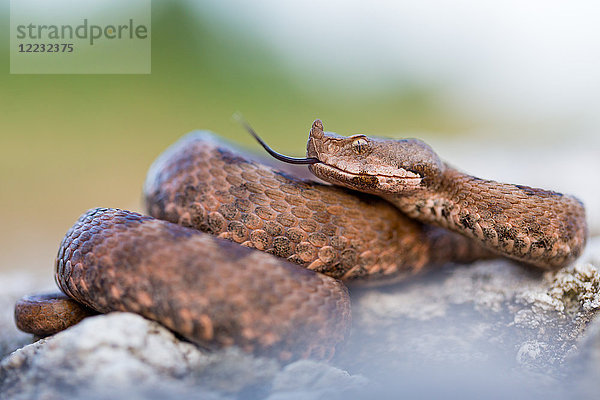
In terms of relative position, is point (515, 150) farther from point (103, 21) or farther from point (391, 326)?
point (103, 21)

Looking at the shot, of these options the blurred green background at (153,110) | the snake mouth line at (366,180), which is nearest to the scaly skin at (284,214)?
the snake mouth line at (366,180)

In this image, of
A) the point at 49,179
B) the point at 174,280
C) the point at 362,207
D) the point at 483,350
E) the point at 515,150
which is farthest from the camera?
the point at 49,179

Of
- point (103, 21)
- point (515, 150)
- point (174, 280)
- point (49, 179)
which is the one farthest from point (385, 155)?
point (49, 179)

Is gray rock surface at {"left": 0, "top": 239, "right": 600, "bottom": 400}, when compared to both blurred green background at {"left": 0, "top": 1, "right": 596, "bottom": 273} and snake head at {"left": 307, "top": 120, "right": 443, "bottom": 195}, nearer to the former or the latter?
snake head at {"left": 307, "top": 120, "right": 443, "bottom": 195}

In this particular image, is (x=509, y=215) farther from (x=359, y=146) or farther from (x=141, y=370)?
(x=141, y=370)

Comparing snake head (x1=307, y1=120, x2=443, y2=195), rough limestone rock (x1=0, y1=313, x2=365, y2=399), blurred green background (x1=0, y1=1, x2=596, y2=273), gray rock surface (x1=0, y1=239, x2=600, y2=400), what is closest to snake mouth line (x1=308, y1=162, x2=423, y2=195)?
snake head (x1=307, y1=120, x2=443, y2=195)

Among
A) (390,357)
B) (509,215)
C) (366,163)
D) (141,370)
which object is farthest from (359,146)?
(141,370)

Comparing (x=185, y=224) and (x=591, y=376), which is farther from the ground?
(x=185, y=224)
